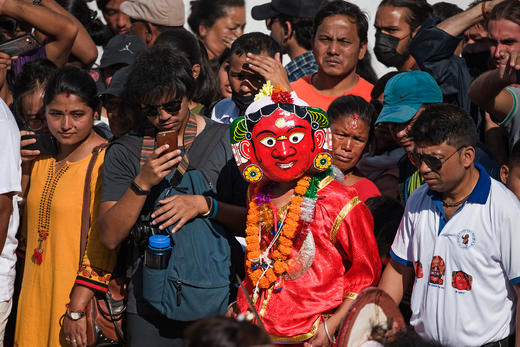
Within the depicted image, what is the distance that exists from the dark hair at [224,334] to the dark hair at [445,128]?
1.59m

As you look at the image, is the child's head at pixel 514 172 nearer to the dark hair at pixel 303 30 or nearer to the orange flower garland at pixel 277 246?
the orange flower garland at pixel 277 246

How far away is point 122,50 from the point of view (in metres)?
4.68

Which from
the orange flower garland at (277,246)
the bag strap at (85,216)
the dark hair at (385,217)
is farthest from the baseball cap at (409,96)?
the bag strap at (85,216)

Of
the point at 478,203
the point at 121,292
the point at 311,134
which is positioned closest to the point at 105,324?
the point at 121,292

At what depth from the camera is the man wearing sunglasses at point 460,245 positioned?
3.06 metres

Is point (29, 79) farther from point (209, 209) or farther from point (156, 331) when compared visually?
point (156, 331)

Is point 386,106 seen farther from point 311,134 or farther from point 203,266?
point 203,266

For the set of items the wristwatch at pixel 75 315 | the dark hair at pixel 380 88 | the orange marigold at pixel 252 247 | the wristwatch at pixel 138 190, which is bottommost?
the wristwatch at pixel 75 315

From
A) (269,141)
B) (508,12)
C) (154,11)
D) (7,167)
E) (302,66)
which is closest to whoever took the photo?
(269,141)

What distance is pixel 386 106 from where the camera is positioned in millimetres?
3945

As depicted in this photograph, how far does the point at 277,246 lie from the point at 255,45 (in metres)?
1.70

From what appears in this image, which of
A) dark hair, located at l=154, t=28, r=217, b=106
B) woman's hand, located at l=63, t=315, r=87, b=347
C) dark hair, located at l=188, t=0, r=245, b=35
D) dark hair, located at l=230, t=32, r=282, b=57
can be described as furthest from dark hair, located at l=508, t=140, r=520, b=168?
dark hair, located at l=188, t=0, r=245, b=35

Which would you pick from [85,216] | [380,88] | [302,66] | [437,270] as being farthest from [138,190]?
[302,66]

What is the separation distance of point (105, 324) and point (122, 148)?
1011mm
